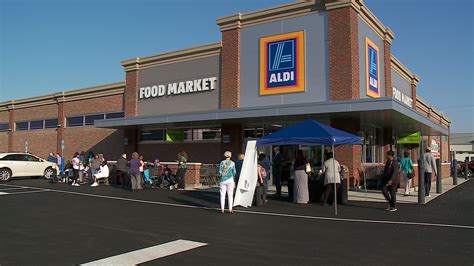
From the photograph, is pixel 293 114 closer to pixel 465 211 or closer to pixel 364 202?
pixel 364 202

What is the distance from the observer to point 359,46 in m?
18.9

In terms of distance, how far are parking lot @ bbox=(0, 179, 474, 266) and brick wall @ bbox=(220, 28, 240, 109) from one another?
8.71m

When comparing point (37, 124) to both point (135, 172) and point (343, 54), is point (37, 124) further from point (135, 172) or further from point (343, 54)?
point (343, 54)

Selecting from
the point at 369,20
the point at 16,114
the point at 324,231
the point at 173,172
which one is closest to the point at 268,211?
the point at 324,231

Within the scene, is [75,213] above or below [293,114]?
below

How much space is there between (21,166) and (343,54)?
18145 mm

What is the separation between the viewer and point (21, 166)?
76.0 feet

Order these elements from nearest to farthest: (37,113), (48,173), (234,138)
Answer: (234,138) < (48,173) < (37,113)

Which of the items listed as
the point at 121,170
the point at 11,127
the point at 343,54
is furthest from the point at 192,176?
the point at 11,127

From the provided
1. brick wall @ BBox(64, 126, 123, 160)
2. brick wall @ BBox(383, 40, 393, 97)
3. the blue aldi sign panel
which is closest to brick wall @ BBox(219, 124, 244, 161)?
the blue aldi sign panel

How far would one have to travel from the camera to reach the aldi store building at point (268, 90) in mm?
17875

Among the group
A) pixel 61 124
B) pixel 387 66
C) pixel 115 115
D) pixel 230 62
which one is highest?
pixel 387 66

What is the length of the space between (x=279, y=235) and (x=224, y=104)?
45.5 feet

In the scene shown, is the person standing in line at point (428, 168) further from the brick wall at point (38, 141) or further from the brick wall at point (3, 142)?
the brick wall at point (3, 142)
